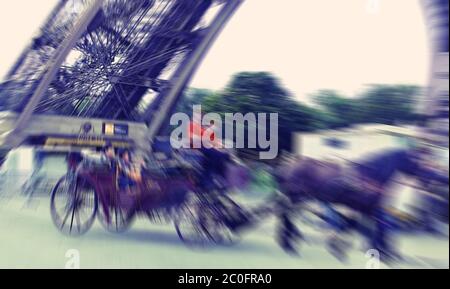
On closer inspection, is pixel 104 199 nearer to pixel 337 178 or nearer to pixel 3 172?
pixel 3 172

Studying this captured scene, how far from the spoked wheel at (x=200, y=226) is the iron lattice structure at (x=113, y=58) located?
1.76ft

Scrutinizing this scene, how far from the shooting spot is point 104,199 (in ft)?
8.62

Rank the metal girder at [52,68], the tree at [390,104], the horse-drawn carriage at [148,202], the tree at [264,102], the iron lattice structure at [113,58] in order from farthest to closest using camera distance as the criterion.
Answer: the iron lattice structure at [113,58]
the metal girder at [52,68]
the horse-drawn carriage at [148,202]
the tree at [264,102]
the tree at [390,104]

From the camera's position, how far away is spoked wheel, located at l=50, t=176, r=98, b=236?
A: 8.57ft

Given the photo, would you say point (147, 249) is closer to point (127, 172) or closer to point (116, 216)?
point (116, 216)

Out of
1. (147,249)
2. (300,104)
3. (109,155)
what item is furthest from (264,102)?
(147,249)

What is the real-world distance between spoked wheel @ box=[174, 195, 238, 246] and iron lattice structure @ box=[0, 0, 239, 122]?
0.54 metres

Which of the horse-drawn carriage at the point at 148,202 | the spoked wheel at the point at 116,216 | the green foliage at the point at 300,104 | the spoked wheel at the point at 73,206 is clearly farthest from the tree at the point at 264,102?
the spoked wheel at the point at 73,206

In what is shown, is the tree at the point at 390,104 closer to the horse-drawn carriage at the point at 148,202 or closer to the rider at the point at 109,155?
the horse-drawn carriage at the point at 148,202

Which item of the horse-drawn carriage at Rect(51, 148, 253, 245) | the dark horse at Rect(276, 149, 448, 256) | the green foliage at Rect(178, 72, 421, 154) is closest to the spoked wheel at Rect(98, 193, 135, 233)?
the horse-drawn carriage at Rect(51, 148, 253, 245)

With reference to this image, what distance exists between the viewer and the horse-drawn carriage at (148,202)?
2.53 m

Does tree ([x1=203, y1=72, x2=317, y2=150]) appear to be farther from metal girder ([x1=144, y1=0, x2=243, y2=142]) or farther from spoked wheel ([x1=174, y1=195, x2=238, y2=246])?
spoked wheel ([x1=174, y1=195, x2=238, y2=246])
